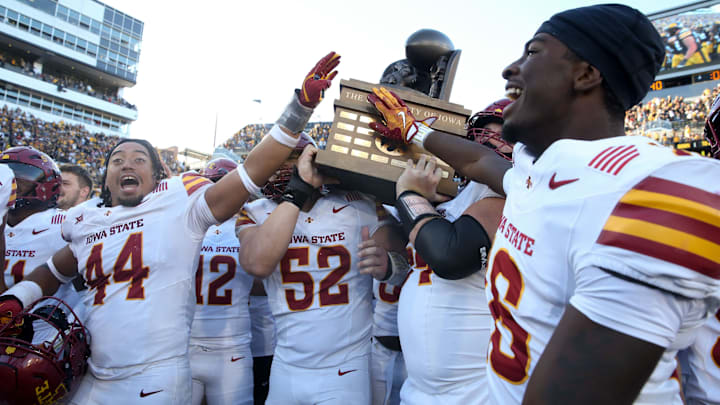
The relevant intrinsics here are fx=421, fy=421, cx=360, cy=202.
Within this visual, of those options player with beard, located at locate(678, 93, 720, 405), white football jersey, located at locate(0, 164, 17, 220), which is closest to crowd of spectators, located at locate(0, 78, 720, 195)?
white football jersey, located at locate(0, 164, 17, 220)

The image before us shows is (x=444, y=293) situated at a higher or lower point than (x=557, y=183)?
lower

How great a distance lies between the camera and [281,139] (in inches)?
99.0

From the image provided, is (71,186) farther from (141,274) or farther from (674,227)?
(674,227)

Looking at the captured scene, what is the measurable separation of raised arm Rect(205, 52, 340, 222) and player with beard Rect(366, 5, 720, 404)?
1306 mm

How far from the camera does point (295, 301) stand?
275 centimetres

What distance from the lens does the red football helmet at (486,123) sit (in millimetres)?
2366

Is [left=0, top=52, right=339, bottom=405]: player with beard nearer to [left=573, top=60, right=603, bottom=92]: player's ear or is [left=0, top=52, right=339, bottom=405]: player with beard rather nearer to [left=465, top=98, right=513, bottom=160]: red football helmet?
[left=465, top=98, right=513, bottom=160]: red football helmet

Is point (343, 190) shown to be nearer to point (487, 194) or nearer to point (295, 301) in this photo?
point (295, 301)

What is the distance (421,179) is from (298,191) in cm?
88

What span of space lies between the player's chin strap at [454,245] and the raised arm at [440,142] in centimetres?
24

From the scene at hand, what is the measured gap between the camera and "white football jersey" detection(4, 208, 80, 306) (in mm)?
3826

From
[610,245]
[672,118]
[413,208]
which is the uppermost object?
[672,118]

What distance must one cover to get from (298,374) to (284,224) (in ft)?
3.06

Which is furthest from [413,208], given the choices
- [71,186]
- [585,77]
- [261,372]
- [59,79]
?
[59,79]
